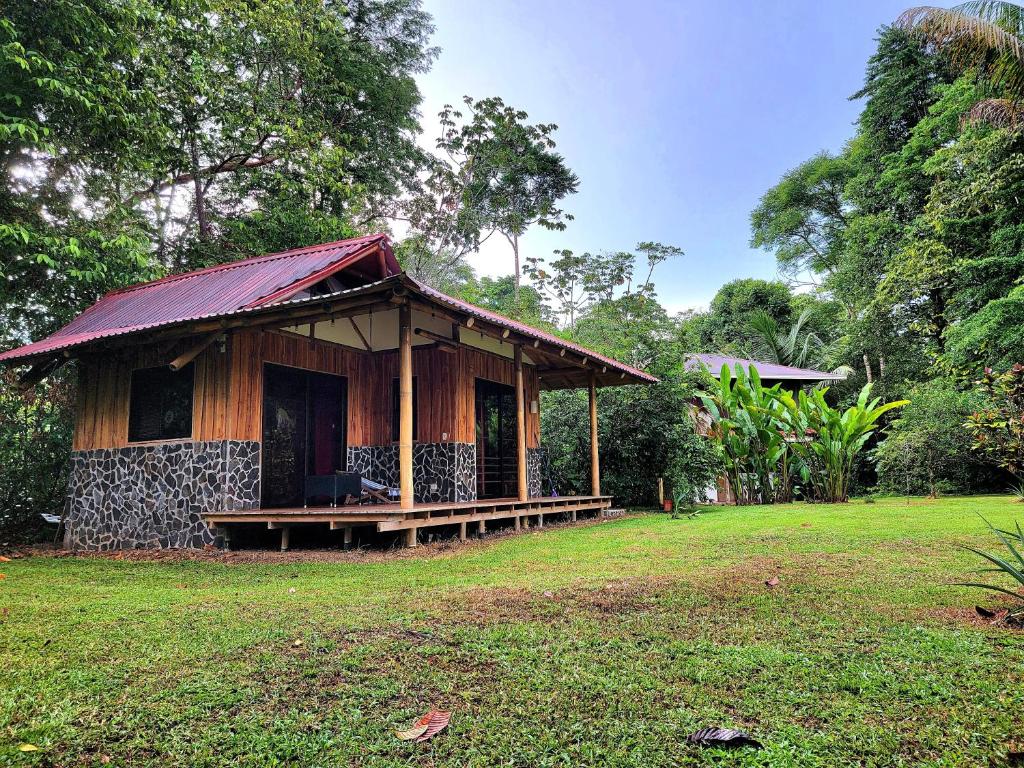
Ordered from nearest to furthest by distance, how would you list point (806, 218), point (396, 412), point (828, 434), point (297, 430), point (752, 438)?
point (297, 430) → point (396, 412) → point (828, 434) → point (752, 438) → point (806, 218)

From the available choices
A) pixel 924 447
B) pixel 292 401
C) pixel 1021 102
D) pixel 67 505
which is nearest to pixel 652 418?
pixel 924 447

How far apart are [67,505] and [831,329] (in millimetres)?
29450

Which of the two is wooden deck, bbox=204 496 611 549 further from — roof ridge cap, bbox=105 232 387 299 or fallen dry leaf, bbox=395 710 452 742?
fallen dry leaf, bbox=395 710 452 742

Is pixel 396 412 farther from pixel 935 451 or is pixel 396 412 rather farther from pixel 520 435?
pixel 935 451

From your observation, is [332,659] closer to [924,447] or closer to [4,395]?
[4,395]

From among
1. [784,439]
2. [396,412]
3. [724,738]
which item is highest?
[396,412]

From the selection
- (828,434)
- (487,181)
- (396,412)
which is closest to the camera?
(396,412)

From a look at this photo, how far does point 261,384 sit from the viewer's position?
27.9 feet

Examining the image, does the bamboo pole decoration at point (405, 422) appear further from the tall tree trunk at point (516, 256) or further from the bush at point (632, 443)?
the tall tree trunk at point (516, 256)

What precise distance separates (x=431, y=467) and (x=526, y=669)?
281 inches

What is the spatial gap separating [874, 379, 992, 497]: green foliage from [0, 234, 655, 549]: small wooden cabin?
8.10 meters

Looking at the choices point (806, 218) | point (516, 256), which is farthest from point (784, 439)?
point (806, 218)

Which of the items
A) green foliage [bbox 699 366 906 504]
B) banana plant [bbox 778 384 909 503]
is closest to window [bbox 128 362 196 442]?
green foliage [bbox 699 366 906 504]

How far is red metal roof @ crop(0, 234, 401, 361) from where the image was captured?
27.0ft
